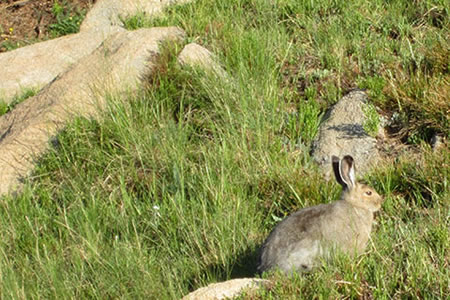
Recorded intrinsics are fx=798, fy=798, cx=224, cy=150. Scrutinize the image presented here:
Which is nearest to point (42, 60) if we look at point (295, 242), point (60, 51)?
point (60, 51)

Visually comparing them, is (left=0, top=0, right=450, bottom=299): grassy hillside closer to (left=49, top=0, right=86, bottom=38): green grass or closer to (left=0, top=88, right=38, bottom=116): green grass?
(left=0, top=88, right=38, bottom=116): green grass

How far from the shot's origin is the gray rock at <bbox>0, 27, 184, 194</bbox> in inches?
307

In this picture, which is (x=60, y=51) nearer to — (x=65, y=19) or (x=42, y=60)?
(x=42, y=60)

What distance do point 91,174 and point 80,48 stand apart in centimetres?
316

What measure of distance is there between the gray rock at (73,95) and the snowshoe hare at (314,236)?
3.01 meters

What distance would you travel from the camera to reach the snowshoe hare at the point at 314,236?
508 cm

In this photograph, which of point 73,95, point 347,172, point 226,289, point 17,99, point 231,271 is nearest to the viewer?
point 226,289

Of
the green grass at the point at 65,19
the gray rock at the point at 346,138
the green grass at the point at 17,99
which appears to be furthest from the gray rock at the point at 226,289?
the green grass at the point at 65,19

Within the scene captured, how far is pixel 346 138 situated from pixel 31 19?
591 cm

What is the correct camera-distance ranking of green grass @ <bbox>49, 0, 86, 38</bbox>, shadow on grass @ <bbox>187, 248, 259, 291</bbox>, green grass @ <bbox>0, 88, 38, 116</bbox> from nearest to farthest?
shadow on grass @ <bbox>187, 248, 259, 291</bbox> → green grass @ <bbox>0, 88, 38, 116</bbox> → green grass @ <bbox>49, 0, 86, 38</bbox>

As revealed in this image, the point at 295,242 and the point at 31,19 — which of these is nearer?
the point at 295,242

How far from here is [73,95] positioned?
26.9ft

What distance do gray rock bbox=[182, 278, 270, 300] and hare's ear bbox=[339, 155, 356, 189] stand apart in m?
1.40

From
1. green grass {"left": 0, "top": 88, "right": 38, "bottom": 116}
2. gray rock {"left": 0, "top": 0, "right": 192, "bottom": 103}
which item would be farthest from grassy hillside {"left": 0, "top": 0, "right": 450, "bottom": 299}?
green grass {"left": 0, "top": 88, "right": 38, "bottom": 116}
